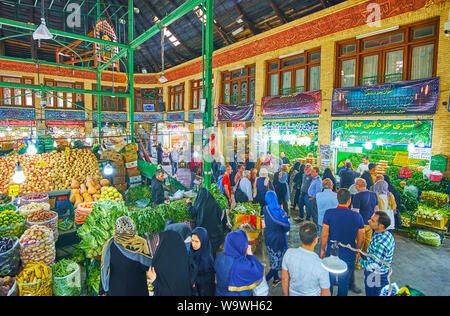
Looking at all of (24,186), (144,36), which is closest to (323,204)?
(144,36)

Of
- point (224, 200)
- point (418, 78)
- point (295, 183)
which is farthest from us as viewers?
point (418, 78)

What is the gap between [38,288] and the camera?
3.70 meters

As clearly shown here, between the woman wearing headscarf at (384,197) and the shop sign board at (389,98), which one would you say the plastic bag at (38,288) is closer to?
the woman wearing headscarf at (384,197)

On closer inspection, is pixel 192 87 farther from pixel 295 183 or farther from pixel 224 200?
pixel 224 200

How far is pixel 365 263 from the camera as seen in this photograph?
11.7 ft

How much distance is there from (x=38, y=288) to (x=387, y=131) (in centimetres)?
1120

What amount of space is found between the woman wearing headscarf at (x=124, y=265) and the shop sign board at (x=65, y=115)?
70.6 ft

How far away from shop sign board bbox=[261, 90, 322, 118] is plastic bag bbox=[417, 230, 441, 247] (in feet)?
22.1

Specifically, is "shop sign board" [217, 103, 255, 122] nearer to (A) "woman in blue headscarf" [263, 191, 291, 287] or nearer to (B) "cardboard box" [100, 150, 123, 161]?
(B) "cardboard box" [100, 150, 123, 161]

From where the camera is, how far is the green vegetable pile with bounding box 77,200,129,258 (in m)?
4.12

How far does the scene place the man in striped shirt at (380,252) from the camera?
3.37m

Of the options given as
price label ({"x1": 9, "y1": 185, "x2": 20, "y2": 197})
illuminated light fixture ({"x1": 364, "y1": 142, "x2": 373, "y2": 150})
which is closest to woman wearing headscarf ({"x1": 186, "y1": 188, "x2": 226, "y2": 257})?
price label ({"x1": 9, "y1": 185, "x2": 20, "y2": 197})

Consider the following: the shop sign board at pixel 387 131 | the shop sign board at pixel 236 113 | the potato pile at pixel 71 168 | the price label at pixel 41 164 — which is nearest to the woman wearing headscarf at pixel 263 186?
the potato pile at pixel 71 168
